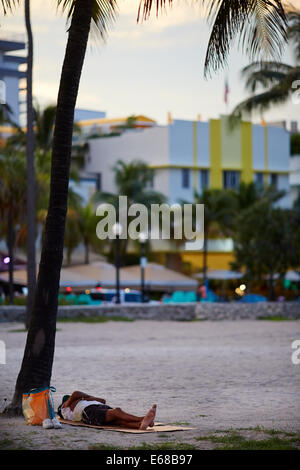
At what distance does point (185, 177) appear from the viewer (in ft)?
197

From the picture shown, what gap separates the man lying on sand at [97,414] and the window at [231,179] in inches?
2081

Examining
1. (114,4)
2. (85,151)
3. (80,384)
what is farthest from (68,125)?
(85,151)

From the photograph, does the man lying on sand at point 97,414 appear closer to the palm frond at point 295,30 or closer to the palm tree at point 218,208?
the palm frond at point 295,30

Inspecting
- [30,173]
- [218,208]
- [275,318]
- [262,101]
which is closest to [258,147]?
[218,208]

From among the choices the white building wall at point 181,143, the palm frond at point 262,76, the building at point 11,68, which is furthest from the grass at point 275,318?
the white building wall at point 181,143

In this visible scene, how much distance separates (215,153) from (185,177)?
2992mm

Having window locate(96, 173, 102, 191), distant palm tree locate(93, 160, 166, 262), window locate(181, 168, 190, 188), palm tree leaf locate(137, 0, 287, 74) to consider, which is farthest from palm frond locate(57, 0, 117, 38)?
window locate(96, 173, 102, 191)

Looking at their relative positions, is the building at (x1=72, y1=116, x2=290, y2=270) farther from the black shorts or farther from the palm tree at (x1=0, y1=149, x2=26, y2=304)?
the black shorts

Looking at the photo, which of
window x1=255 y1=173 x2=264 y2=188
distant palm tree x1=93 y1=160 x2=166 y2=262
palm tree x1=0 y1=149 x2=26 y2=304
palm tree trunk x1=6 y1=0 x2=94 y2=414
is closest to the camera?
palm tree trunk x1=6 y1=0 x2=94 y2=414

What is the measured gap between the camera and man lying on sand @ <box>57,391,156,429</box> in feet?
31.4

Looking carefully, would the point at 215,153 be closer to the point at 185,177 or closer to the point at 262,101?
the point at 185,177

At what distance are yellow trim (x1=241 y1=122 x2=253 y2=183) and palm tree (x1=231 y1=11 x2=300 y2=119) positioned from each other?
27806 mm

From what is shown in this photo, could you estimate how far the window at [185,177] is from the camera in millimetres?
59875

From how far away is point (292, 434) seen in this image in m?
9.36
